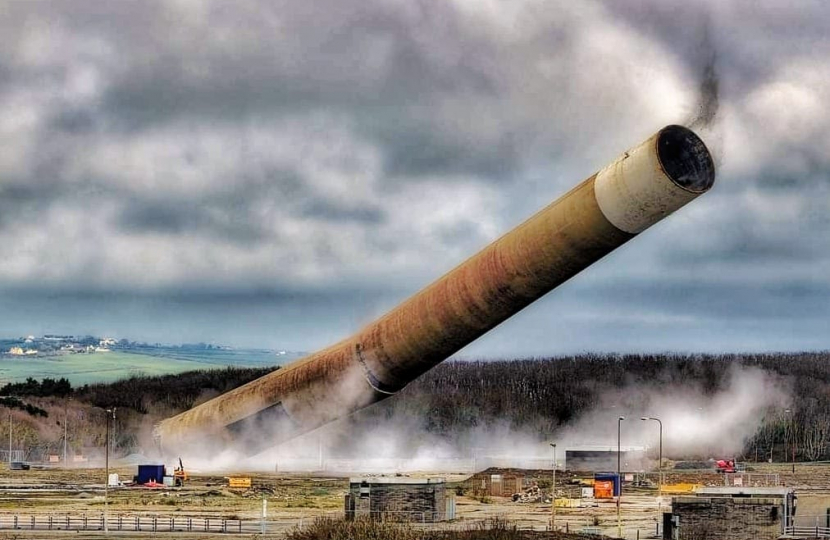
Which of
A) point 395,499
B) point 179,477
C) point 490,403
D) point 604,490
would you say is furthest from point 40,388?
point 395,499

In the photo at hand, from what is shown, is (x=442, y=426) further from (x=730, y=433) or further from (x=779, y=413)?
(x=779, y=413)

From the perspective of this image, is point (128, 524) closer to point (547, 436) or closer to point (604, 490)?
point (604, 490)

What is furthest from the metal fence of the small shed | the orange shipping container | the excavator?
the orange shipping container

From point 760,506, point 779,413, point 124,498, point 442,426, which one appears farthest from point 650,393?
point 760,506

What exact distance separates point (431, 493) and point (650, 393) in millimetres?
132166

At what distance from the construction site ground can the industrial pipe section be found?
672cm

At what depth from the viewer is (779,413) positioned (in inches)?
7101

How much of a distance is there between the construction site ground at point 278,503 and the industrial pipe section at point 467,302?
6.72m

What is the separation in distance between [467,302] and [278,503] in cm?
4331

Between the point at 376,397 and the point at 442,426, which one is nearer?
the point at 376,397

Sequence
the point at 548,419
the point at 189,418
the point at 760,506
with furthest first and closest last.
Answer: the point at 548,419
the point at 189,418
the point at 760,506

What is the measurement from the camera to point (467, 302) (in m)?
42.4

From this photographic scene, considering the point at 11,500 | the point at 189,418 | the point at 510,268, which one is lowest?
the point at 11,500

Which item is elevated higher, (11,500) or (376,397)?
(376,397)
